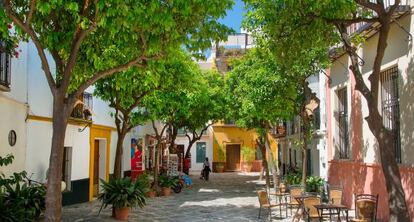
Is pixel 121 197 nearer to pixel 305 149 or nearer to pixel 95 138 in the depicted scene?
pixel 305 149

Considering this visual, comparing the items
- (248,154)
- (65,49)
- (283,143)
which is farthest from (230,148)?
(65,49)

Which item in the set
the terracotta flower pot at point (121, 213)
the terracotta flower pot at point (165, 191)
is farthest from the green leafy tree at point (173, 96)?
the terracotta flower pot at point (121, 213)

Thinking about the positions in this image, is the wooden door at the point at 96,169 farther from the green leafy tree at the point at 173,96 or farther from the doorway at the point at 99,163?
the green leafy tree at the point at 173,96

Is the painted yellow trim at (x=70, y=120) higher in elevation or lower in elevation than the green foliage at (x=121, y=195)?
higher

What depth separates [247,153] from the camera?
44250 mm

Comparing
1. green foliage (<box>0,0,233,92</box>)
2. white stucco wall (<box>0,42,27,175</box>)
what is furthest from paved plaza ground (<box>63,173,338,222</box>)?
green foliage (<box>0,0,233,92</box>)

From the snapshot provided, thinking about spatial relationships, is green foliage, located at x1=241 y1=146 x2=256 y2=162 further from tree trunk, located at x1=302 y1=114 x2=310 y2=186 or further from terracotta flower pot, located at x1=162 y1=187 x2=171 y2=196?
tree trunk, located at x1=302 y1=114 x2=310 y2=186

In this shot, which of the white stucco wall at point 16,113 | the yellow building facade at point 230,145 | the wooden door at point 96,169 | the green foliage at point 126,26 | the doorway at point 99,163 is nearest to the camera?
the green foliage at point 126,26

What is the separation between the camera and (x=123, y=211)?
45.5 feet

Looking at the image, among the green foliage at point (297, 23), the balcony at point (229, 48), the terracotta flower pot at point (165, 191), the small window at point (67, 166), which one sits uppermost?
the balcony at point (229, 48)

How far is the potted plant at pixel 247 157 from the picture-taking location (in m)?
44.2

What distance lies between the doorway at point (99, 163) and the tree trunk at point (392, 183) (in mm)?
14662

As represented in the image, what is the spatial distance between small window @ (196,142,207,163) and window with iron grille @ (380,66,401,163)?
3530cm

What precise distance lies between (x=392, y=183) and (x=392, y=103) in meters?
4.62
